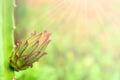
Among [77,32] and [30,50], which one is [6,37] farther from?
[77,32]

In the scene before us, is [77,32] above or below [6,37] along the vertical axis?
above

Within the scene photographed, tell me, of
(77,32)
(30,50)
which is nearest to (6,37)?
(30,50)

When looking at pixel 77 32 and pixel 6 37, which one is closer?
pixel 6 37

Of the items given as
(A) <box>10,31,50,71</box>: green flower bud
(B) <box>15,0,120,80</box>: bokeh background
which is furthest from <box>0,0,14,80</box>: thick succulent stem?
(B) <box>15,0,120,80</box>: bokeh background

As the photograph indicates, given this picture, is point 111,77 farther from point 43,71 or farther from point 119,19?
point 43,71

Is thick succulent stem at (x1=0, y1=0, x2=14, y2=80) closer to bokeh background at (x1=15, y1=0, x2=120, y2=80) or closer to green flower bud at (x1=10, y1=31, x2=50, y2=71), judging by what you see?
green flower bud at (x1=10, y1=31, x2=50, y2=71)
